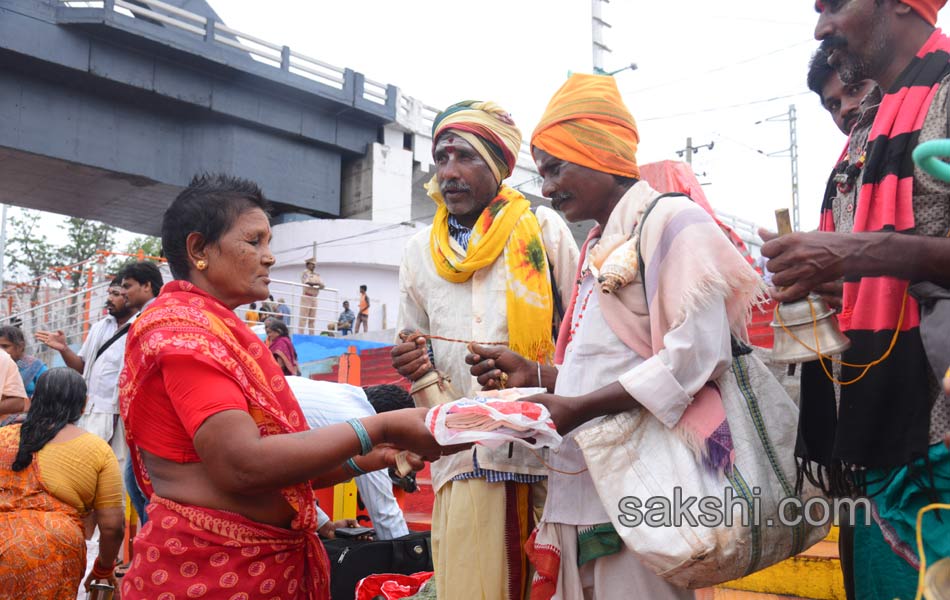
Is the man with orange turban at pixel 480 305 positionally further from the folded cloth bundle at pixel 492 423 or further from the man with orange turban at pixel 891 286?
the man with orange turban at pixel 891 286

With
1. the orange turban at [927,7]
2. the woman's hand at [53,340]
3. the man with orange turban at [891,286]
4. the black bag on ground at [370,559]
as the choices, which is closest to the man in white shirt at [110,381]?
the woman's hand at [53,340]

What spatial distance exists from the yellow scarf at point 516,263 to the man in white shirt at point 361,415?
1.51 meters

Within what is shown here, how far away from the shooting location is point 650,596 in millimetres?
2057

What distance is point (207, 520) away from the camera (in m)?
2.03

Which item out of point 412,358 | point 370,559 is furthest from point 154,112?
point 412,358

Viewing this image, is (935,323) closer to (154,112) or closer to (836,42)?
(836,42)

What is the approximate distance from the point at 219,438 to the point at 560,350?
110 cm

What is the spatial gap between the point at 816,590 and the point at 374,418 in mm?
2928

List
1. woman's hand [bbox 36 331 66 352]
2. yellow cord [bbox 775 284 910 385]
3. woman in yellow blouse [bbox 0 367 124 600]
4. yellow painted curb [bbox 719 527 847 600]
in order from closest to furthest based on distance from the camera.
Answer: yellow cord [bbox 775 284 910 385], yellow painted curb [bbox 719 527 847 600], woman in yellow blouse [bbox 0 367 124 600], woman's hand [bbox 36 331 66 352]

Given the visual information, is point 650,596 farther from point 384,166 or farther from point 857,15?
point 384,166

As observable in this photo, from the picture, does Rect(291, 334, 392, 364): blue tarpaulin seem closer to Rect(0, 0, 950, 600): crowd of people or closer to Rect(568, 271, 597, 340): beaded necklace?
Rect(0, 0, 950, 600): crowd of people

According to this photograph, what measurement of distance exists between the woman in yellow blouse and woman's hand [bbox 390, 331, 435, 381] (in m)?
2.65

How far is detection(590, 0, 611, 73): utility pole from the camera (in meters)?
16.8

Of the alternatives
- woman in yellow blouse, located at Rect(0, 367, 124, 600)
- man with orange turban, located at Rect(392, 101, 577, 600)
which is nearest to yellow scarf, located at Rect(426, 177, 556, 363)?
man with orange turban, located at Rect(392, 101, 577, 600)
